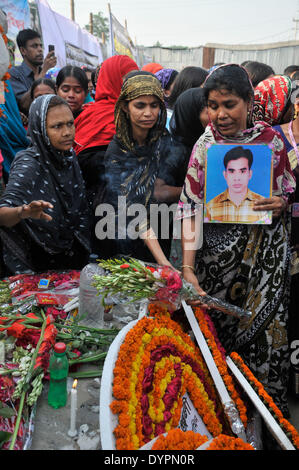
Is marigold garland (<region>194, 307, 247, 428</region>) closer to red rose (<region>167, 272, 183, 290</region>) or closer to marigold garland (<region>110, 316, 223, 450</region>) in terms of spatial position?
marigold garland (<region>110, 316, 223, 450</region>)

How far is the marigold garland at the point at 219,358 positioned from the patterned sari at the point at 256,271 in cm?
34

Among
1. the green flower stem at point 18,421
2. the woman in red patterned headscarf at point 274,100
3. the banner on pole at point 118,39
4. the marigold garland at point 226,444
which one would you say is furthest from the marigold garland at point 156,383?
the banner on pole at point 118,39

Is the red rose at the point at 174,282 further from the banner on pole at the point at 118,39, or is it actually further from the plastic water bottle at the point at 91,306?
the banner on pole at the point at 118,39

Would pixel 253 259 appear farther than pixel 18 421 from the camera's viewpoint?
Yes

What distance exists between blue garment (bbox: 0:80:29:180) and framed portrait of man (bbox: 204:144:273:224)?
2427mm

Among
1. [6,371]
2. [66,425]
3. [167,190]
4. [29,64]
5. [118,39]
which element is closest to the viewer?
[66,425]

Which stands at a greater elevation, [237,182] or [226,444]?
[237,182]

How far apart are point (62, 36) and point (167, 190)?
782cm

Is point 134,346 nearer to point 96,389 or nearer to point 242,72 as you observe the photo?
point 96,389

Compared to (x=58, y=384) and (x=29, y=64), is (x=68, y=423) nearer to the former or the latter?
A: (x=58, y=384)

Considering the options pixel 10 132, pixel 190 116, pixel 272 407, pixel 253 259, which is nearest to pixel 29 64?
pixel 10 132

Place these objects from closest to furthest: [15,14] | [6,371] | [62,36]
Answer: [6,371]
[15,14]
[62,36]

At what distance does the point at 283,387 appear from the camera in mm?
2064

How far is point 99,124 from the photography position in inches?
123
